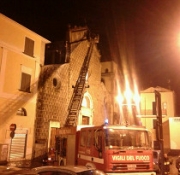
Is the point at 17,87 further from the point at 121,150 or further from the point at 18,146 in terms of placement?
the point at 121,150

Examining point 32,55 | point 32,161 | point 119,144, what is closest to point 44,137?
point 32,161

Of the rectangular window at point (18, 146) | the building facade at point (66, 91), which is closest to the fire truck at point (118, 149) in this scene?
the rectangular window at point (18, 146)

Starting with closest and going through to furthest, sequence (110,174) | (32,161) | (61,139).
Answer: (110,174)
(61,139)
(32,161)

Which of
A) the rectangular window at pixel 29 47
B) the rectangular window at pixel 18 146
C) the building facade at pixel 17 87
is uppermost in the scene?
the rectangular window at pixel 29 47

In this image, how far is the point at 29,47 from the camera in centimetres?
1797

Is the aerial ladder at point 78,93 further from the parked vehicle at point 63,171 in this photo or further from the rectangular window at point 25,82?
the parked vehicle at point 63,171

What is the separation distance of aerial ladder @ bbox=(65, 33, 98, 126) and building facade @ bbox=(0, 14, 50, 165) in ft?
11.6

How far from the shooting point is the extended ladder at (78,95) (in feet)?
65.4

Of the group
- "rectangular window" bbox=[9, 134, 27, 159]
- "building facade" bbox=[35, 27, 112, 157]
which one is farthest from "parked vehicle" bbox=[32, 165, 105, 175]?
"building facade" bbox=[35, 27, 112, 157]

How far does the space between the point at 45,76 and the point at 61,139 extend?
6875mm

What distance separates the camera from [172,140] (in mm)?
20359

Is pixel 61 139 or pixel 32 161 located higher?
pixel 61 139

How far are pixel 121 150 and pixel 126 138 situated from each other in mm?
577

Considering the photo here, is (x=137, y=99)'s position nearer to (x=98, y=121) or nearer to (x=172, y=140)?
(x=98, y=121)
